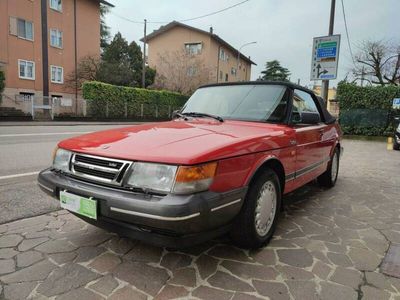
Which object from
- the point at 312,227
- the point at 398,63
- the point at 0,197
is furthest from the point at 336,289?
the point at 398,63

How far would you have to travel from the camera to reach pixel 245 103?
3.86 m

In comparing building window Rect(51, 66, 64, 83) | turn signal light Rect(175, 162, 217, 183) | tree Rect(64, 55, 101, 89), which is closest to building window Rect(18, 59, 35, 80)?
building window Rect(51, 66, 64, 83)

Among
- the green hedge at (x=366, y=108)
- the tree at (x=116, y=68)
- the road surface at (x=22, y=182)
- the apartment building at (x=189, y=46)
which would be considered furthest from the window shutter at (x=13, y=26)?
the green hedge at (x=366, y=108)

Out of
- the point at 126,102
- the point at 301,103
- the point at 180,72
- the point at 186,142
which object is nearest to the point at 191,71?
the point at 180,72

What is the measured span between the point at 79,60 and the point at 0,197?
2738 cm

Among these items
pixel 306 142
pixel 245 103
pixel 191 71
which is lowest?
pixel 306 142

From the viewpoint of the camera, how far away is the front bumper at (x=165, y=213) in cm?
218

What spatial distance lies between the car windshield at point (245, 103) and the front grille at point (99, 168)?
5.55ft

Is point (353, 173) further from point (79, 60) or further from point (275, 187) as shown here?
point (79, 60)

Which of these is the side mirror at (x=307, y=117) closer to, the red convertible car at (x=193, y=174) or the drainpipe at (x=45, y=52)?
the red convertible car at (x=193, y=174)

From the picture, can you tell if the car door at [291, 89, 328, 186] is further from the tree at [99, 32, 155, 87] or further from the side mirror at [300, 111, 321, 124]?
the tree at [99, 32, 155, 87]

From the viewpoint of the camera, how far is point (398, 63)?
99.1 feet

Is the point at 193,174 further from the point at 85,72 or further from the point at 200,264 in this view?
the point at 85,72

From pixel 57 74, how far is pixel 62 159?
89.5 ft
